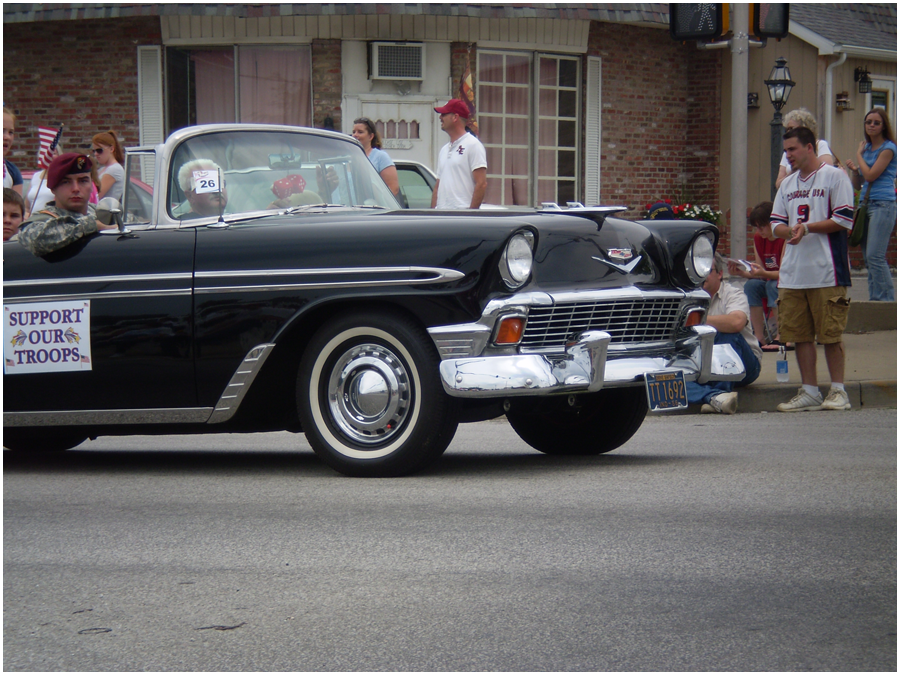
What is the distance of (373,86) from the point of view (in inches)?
667

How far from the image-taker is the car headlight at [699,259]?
6.29 m

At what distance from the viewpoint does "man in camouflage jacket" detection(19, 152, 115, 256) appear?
20.0ft

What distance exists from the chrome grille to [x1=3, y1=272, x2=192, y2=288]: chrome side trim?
5.52 ft

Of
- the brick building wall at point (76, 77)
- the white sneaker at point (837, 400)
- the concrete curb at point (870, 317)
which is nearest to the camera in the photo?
the white sneaker at point (837, 400)

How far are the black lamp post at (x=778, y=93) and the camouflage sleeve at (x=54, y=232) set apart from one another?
14.9 m

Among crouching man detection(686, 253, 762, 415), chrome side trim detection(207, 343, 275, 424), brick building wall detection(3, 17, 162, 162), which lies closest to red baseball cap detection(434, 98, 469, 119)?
crouching man detection(686, 253, 762, 415)

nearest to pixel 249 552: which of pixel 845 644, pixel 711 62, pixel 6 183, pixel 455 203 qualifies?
pixel 845 644

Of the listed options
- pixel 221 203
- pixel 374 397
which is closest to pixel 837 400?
pixel 374 397

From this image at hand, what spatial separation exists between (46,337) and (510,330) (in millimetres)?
2348

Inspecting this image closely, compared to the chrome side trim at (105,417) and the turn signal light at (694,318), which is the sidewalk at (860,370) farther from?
the chrome side trim at (105,417)

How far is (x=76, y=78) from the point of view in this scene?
17.2m

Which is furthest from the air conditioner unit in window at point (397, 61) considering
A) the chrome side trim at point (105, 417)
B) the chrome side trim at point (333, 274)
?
the chrome side trim at point (333, 274)

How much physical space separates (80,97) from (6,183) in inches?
303

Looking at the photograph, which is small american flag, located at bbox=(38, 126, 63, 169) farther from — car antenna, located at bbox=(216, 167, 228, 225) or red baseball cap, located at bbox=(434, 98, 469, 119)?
car antenna, located at bbox=(216, 167, 228, 225)
